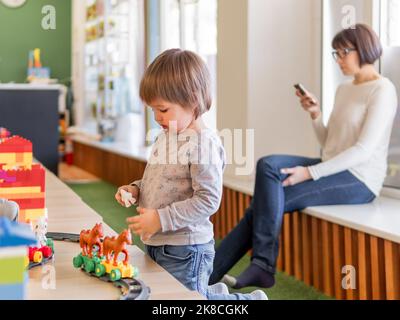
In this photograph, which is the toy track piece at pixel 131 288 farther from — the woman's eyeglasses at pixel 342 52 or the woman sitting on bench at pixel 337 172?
the woman's eyeglasses at pixel 342 52

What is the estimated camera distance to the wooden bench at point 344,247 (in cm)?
203

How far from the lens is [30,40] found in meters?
7.79

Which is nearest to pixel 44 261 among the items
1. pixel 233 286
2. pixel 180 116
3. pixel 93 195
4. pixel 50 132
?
pixel 180 116

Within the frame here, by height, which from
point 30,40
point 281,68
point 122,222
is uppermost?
point 30,40

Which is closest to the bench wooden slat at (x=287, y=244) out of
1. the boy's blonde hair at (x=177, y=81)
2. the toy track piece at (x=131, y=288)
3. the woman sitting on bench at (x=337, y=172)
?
the woman sitting on bench at (x=337, y=172)

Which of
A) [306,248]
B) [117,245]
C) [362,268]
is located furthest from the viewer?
[306,248]

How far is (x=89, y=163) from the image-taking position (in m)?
6.55

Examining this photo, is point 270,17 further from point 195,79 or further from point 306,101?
point 195,79

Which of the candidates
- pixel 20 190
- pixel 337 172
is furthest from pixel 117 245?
pixel 337 172

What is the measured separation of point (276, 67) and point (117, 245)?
2282mm

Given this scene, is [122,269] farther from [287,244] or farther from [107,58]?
[107,58]

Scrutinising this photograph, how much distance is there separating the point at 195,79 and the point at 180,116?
0.08 meters

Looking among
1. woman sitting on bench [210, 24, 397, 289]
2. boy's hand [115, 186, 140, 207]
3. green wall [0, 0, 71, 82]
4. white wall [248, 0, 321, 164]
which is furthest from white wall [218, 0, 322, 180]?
green wall [0, 0, 71, 82]

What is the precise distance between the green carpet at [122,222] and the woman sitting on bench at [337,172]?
0.54 ft
